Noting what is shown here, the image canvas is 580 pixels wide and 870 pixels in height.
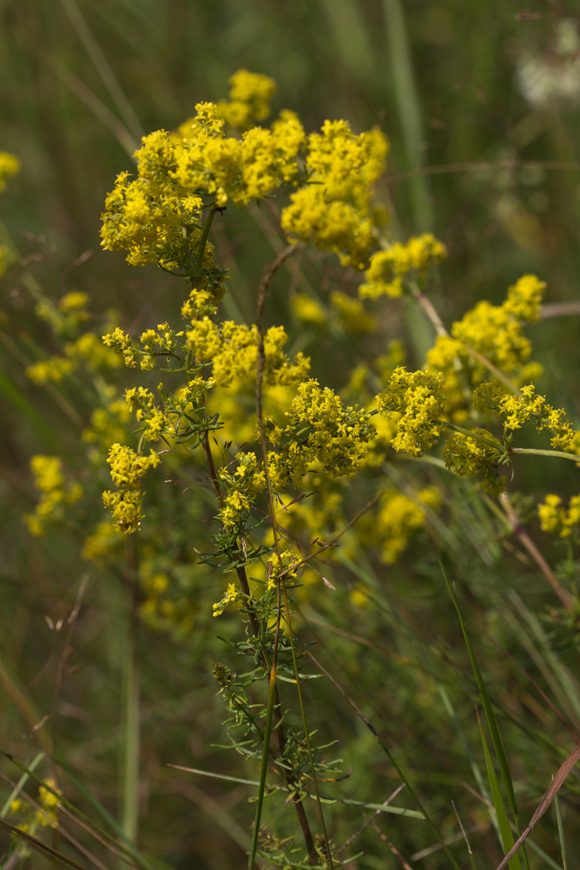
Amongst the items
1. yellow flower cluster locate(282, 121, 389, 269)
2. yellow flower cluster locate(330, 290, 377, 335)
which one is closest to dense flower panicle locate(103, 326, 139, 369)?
yellow flower cluster locate(282, 121, 389, 269)

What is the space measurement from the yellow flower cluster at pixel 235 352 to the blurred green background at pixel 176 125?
2.15 metres

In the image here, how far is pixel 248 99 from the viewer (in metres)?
2.77

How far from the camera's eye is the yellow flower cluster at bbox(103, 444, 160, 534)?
141cm

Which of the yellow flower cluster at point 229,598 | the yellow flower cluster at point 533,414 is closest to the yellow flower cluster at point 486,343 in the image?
the yellow flower cluster at point 533,414

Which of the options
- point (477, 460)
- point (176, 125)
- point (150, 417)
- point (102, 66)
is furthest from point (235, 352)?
point (176, 125)

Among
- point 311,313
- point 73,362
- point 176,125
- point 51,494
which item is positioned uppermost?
point 176,125

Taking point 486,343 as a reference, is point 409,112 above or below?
above

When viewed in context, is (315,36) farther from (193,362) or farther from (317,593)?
(193,362)

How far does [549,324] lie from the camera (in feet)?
15.0

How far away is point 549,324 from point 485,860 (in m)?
3.31

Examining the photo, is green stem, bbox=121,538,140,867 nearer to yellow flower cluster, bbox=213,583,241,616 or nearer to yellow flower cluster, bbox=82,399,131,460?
yellow flower cluster, bbox=82,399,131,460

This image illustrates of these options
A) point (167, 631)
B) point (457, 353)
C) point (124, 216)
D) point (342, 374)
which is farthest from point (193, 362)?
point (342, 374)

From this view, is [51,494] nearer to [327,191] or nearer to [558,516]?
[327,191]

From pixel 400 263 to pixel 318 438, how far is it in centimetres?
126
